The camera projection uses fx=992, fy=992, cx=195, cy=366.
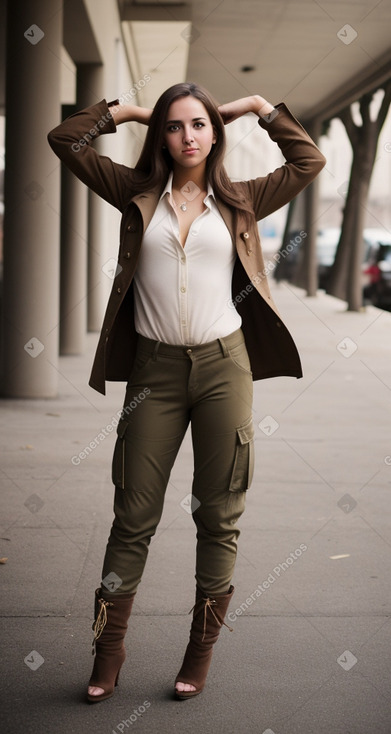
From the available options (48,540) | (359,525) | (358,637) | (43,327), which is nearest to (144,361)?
(358,637)

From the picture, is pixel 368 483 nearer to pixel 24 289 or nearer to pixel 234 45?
pixel 24 289

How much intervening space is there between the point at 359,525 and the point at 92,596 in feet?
5.74

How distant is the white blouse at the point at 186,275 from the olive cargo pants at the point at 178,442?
0.18 ft

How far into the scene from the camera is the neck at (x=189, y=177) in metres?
3.20

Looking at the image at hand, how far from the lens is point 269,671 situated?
3.41m

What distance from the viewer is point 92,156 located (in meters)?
3.23

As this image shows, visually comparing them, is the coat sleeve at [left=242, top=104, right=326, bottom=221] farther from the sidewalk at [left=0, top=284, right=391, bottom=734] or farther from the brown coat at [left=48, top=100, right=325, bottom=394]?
the sidewalk at [left=0, top=284, right=391, bottom=734]

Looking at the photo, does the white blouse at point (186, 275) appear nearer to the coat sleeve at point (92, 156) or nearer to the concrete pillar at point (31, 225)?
the coat sleeve at point (92, 156)

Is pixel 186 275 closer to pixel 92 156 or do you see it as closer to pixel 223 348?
pixel 223 348

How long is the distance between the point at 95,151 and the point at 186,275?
0.52 meters

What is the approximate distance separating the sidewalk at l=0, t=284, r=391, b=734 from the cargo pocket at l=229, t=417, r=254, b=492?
0.69 metres

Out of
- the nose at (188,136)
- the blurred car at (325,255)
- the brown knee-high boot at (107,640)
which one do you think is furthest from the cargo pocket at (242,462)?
the blurred car at (325,255)

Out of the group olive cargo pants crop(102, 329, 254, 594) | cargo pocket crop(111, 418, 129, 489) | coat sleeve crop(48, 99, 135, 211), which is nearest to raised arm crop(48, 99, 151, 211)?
coat sleeve crop(48, 99, 135, 211)

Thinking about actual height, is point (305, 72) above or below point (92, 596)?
above
